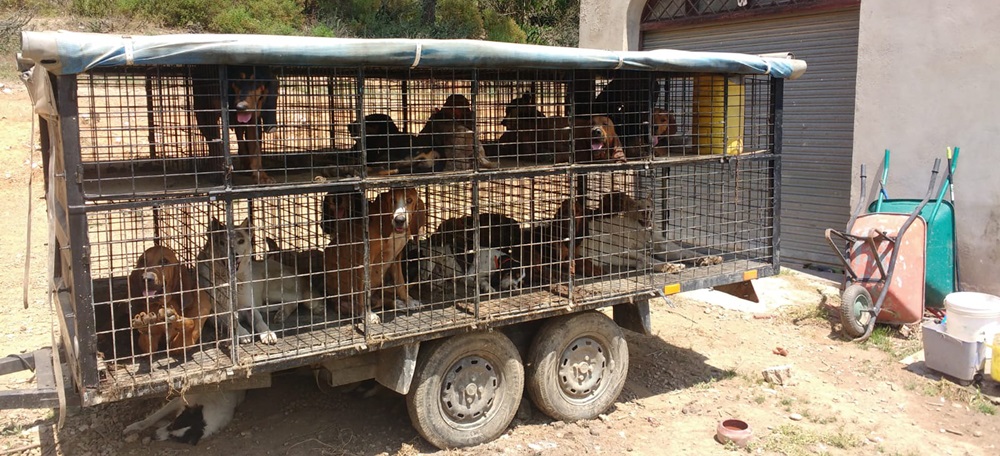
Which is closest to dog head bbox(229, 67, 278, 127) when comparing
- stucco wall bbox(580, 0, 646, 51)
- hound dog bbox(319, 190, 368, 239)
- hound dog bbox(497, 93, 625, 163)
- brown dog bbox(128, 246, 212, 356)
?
hound dog bbox(319, 190, 368, 239)

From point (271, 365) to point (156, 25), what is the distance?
63.7ft

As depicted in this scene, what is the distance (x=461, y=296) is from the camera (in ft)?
18.6

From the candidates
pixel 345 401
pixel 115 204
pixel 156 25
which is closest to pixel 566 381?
pixel 345 401

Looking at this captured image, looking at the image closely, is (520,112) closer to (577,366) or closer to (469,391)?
(577,366)

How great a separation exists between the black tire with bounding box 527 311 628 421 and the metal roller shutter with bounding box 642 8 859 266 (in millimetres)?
5078

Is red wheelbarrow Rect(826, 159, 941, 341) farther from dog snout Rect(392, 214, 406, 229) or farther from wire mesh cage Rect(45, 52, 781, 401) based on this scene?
dog snout Rect(392, 214, 406, 229)

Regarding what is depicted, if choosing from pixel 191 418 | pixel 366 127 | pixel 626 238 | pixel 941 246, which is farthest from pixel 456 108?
pixel 941 246

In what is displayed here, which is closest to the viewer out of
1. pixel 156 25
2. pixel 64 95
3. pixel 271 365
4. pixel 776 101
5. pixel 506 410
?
pixel 64 95

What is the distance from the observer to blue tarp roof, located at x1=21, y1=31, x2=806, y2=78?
11.2ft

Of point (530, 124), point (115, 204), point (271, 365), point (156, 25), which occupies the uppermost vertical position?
point (156, 25)

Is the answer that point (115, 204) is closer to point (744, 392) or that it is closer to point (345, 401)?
point (345, 401)

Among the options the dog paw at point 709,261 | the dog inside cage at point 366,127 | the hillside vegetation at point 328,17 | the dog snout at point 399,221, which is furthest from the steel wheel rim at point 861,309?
the hillside vegetation at point 328,17

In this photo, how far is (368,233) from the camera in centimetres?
472

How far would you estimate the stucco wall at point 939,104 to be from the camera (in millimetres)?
7734
